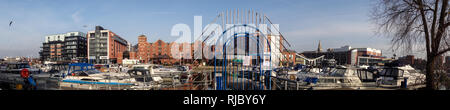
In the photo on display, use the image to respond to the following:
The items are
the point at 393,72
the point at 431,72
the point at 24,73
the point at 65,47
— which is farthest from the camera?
the point at 65,47

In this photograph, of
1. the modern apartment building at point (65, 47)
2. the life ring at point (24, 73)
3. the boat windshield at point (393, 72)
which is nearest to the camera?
the life ring at point (24, 73)

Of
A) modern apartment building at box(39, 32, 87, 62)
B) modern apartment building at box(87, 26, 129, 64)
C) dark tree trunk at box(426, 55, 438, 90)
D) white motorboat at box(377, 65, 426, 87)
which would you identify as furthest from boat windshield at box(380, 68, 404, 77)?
modern apartment building at box(39, 32, 87, 62)

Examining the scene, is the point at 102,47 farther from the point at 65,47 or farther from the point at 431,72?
the point at 431,72

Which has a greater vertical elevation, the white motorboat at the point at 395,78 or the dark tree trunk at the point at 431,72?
the dark tree trunk at the point at 431,72

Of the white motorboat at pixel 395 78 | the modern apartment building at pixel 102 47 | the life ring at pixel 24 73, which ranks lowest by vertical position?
the white motorboat at pixel 395 78

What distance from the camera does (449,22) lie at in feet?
19.6

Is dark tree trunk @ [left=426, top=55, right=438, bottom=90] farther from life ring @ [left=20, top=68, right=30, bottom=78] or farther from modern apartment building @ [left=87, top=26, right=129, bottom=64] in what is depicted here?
modern apartment building @ [left=87, top=26, right=129, bottom=64]

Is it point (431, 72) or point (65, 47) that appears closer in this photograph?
point (431, 72)

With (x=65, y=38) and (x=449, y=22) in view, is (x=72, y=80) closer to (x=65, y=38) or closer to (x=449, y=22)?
(x=449, y=22)

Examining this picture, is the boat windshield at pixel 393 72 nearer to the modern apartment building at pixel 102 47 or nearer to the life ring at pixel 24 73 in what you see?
the life ring at pixel 24 73

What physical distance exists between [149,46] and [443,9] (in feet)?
207

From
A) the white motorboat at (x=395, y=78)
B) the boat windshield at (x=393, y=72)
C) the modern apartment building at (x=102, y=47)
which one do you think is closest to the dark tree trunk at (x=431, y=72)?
the white motorboat at (x=395, y=78)

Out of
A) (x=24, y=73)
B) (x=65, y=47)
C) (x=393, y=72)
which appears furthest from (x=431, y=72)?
(x=65, y=47)
